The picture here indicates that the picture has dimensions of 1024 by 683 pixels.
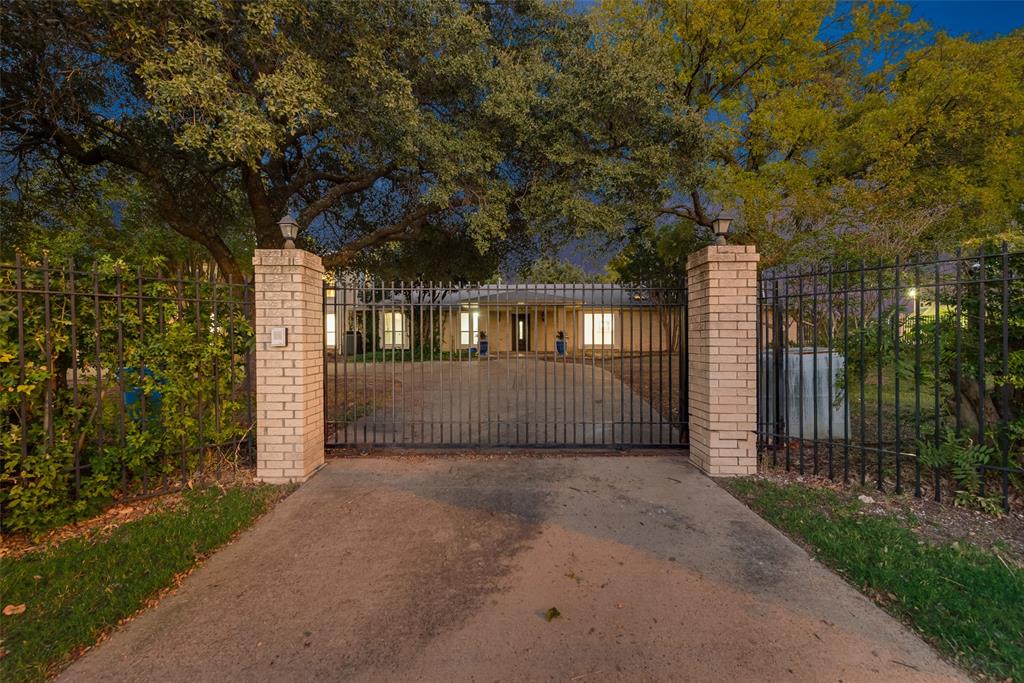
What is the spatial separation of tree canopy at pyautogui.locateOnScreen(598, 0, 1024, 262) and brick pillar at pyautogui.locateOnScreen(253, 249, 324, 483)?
7903mm

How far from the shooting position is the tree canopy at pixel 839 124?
980 cm

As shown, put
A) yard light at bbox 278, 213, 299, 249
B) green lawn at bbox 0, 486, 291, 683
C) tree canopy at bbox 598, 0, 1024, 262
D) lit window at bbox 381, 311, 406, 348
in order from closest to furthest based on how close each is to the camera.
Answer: green lawn at bbox 0, 486, 291, 683 < yard light at bbox 278, 213, 299, 249 < lit window at bbox 381, 311, 406, 348 < tree canopy at bbox 598, 0, 1024, 262

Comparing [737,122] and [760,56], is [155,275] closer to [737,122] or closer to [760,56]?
[737,122]

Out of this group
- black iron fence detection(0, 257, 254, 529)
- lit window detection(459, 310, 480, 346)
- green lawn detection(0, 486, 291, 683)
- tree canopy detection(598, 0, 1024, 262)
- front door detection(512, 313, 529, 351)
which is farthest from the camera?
tree canopy detection(598, 0, 1024, 262)

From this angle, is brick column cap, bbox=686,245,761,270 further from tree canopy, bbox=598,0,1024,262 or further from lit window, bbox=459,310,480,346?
tree canopy, bbox=598,0,1024,262

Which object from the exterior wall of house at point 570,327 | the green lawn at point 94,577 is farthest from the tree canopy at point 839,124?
the green lawn at point 94,577

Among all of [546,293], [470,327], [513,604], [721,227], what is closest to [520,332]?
[546,293]

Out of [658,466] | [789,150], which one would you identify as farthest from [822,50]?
[658,466]

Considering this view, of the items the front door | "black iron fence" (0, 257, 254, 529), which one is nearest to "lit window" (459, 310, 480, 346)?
the front door

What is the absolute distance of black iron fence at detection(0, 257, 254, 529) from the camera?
10.8 feet

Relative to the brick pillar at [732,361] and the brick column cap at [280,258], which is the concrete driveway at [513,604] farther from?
the brick column cap at [280,258]

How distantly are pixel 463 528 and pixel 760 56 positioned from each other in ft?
54.0

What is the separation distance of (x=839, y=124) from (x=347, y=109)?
45.3ft

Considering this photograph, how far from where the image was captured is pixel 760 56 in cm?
1341
